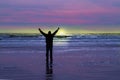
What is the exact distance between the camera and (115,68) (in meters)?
19.3

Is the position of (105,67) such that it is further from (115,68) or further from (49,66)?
(49,66)

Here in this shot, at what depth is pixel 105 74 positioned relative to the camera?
16.9 metres

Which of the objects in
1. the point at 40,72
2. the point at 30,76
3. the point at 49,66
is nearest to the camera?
the point at 30,76

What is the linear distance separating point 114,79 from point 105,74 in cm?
151

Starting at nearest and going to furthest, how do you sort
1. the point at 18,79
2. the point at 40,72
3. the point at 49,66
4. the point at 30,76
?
1. the point at 18,79
2. the point at 30,76
3. the point at 40,72
4. the point at 49,66

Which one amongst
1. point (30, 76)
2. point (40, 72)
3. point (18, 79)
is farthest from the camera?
point (40, 72)

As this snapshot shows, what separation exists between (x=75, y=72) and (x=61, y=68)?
1793mm

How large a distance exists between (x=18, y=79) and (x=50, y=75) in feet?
6.06

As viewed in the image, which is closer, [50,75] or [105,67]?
[50,75]

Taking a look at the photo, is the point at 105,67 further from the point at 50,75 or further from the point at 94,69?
the point at 50,75

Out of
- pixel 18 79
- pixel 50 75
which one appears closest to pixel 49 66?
pixel 50 75

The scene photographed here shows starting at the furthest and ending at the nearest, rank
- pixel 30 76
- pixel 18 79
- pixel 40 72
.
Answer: pixel 40 72 → pixel 30 76 → pixel 18 79

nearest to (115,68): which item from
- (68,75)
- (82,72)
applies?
(82,72)

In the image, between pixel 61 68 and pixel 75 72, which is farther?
pixel 61 68
